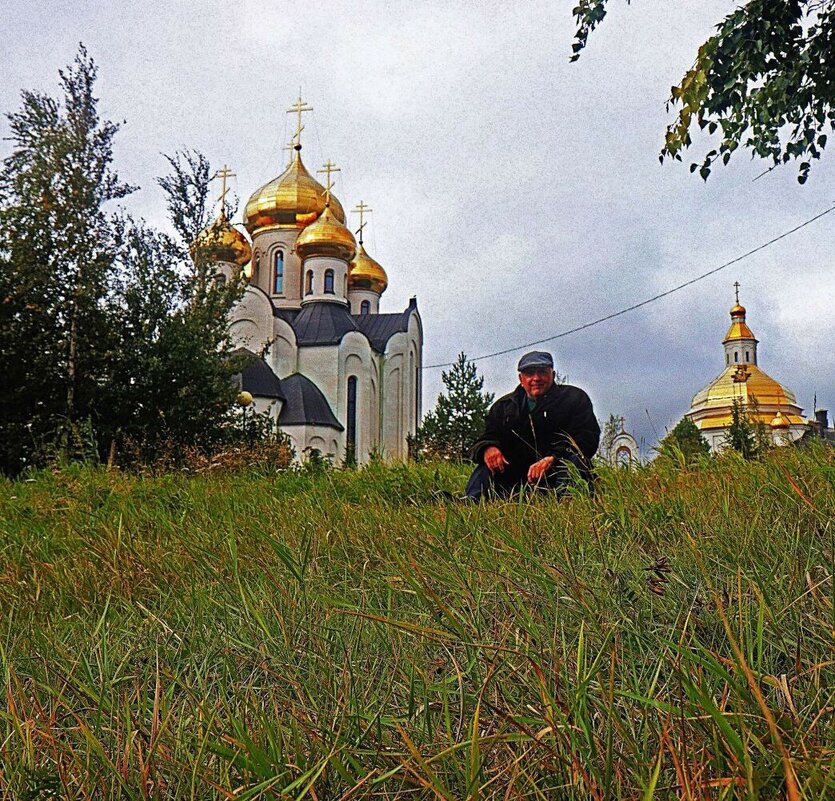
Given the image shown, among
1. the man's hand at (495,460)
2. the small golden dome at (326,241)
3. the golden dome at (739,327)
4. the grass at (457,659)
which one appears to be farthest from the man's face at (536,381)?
the golden dome at (739,327)

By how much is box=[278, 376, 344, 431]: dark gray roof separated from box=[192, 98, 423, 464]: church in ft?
0.15

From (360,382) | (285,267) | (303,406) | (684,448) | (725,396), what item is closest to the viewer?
(684,448)

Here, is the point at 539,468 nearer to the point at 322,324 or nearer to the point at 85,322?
the point at 85,322

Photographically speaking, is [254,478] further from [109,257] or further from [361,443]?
[361,443]

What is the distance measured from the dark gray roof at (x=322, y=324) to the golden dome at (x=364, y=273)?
5.23 metres

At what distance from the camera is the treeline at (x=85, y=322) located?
43.5 feet

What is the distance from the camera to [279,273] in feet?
136

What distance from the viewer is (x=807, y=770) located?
121cm

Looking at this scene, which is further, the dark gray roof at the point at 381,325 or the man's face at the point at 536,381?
the dark gray roof at the point at 381,325

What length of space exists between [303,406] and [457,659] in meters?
32.9

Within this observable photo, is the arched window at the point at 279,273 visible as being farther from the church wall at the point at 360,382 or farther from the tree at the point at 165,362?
the tree at the point at 165,362

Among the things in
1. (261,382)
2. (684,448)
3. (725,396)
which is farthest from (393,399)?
(684,448)

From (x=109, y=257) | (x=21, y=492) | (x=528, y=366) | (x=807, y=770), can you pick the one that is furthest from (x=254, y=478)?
(x=109, y=257)

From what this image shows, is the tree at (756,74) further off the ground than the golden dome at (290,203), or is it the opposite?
the golden dome at (290,203)
